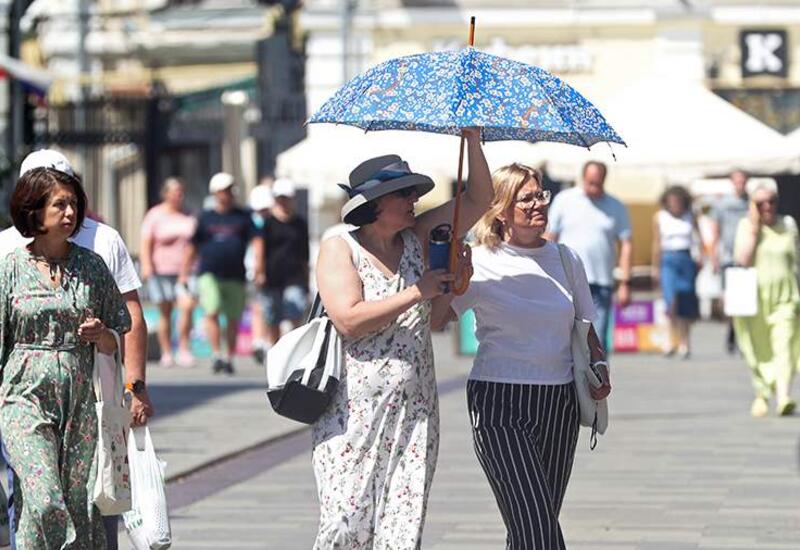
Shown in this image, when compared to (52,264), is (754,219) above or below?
below

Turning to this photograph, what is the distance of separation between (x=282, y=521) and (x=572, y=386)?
3.41m

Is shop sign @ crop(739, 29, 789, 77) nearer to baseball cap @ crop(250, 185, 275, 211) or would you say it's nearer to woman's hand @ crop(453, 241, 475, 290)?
baseball cap @ crop(250, 185, 275, 211)

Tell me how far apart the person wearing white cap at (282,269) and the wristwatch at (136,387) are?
44.5 feet

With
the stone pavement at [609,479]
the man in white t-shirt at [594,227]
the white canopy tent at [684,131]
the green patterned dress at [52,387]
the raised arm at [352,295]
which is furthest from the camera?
the white canopy tent at [684,131]

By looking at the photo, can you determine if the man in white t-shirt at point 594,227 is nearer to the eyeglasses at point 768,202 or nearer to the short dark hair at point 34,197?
the eyeglasses at point 768,202

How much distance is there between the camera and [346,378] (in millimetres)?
7457

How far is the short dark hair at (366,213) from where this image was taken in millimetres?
7496

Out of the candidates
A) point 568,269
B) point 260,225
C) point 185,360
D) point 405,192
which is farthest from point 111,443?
point 260,225

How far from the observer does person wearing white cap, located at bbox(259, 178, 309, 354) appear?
71.0 feet

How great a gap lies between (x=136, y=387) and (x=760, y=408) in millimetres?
9077

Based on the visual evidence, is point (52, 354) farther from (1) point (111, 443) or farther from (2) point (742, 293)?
(2) point (742, 293)

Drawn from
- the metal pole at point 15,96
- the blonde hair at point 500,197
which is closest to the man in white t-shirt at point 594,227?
the metal pole at point 15,96

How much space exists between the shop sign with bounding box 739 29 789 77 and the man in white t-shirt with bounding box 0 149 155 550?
28.4 meters

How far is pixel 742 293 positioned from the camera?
53.9ft
